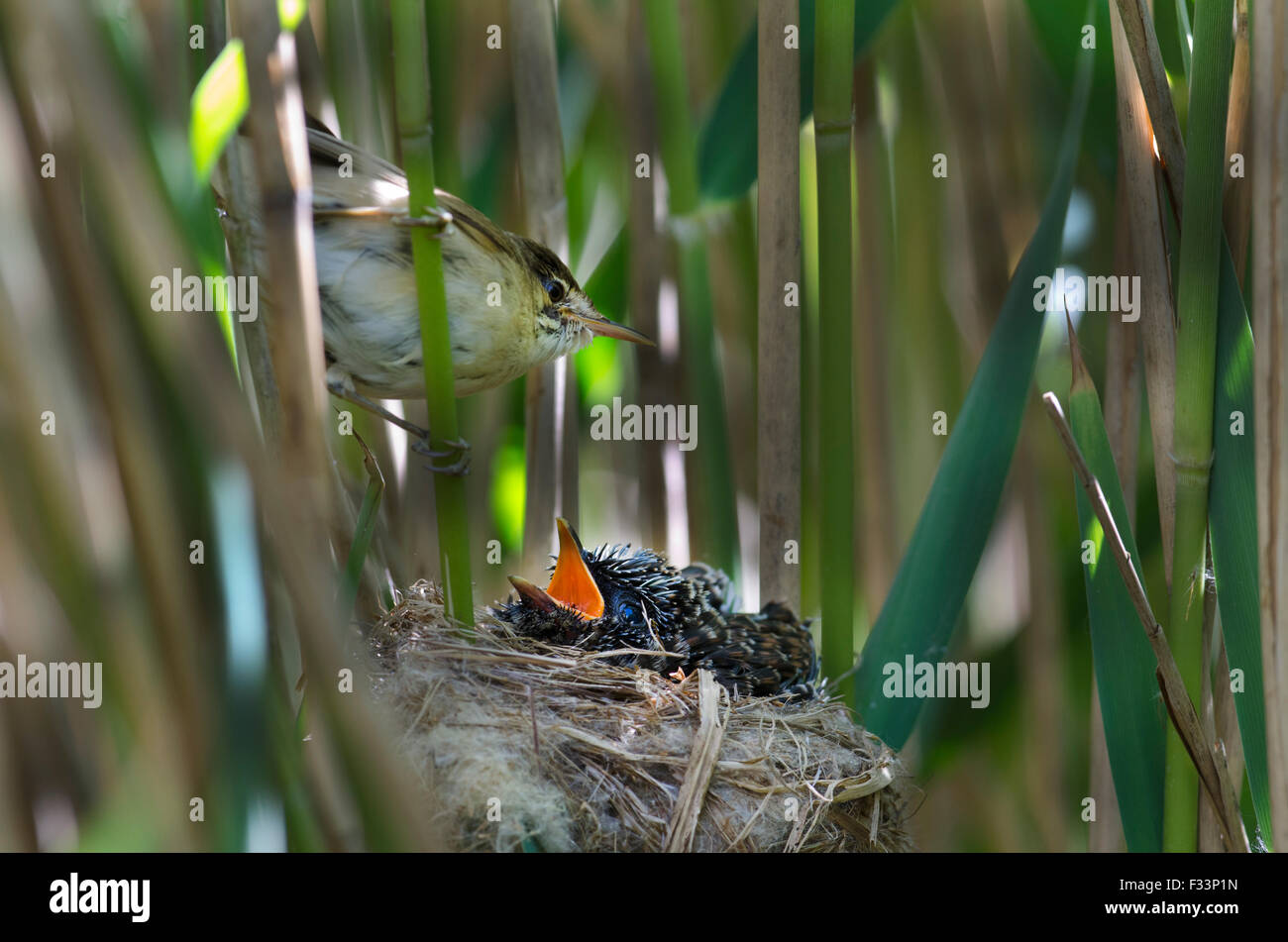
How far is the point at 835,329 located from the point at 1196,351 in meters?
0.37

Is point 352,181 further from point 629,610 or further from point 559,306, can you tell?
point 629,610

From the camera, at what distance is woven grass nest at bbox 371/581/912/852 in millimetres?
972

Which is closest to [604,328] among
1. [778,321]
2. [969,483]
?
[778,321]

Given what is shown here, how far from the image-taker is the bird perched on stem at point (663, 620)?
128 centimetres

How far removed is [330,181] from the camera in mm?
1020

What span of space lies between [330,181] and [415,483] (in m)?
0.38

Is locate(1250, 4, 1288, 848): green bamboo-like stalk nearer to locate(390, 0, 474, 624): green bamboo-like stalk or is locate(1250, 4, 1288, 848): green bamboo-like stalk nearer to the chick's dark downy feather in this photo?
the chick's dark downy feather

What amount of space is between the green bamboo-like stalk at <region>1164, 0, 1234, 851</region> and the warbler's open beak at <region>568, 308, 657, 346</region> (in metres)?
0.60

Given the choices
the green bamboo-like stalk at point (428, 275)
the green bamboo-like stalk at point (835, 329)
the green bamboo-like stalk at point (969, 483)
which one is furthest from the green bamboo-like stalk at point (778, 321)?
the green bamboo-like stalk at point (428, 275)

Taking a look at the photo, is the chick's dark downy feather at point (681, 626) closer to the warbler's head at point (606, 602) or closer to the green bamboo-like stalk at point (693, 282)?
the warbler's head at point (606, 602)

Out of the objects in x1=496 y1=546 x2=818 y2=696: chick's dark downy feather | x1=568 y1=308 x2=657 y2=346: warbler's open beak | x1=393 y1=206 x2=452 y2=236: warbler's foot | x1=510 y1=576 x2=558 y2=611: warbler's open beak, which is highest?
x1=393 y1=206 x2=452 y2=236: warbler's foot

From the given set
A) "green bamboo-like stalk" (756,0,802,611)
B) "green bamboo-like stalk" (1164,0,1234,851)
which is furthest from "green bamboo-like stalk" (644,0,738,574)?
"green bamboo-like stalk" (1164,0,1234,851)

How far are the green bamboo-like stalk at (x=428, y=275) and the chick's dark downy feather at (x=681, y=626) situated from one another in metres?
0.30
